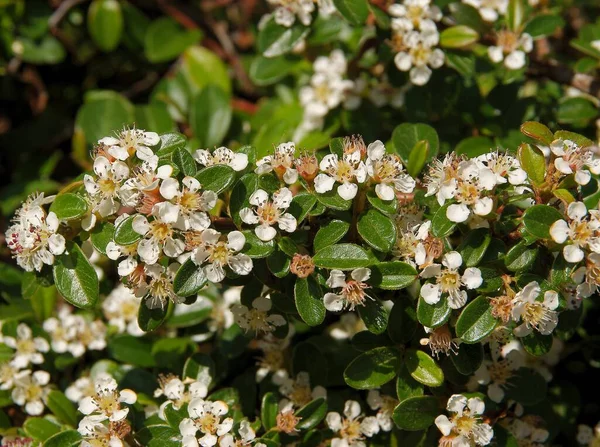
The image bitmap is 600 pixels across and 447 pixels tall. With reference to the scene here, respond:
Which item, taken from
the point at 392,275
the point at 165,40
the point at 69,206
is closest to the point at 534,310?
the point at 392,275

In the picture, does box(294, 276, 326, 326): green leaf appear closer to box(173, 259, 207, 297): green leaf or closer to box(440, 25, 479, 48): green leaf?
box(173, 259, 207, 297): green leaf

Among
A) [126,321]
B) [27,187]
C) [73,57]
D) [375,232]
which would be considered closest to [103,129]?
[27,187]

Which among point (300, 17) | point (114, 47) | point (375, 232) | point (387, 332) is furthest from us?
point (114, 47)

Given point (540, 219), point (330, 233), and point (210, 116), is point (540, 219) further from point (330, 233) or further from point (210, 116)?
point (210, 116)

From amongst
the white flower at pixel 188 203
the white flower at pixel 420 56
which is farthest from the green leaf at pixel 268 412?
the white flower at pixel 420 56

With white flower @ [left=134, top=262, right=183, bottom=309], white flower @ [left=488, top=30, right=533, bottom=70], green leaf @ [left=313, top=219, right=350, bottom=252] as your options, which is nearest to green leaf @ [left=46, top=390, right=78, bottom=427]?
white flower @ [left=134, top=262, right=183, bottom=309]

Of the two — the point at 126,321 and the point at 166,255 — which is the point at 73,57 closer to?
the point at 126,321

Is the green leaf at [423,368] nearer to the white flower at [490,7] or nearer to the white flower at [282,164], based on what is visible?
the white flower at [282,164]
